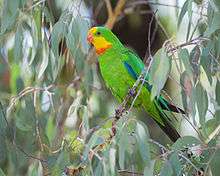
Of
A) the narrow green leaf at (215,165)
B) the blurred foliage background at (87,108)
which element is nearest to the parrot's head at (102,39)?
the blurred foliage background at (87,108)

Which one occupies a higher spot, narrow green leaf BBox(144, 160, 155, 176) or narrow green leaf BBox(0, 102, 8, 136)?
narrow green leaf BBox(0, 102, 8, 136)


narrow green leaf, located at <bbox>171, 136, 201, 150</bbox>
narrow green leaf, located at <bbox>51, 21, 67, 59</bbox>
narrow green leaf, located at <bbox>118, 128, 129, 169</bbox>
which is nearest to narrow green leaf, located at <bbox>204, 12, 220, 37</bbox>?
narrow green leaf, located at <bbox>171, 136, 201, 150</bbox>

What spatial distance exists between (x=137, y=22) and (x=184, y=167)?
299 centimetres

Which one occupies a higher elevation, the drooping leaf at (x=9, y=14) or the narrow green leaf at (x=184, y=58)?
the drooping leaf at (x=9, y=14)

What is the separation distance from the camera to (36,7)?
2.72m

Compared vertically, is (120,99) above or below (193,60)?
below

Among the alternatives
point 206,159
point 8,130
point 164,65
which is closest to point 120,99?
point 8,130

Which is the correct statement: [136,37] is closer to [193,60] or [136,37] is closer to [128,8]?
[128,8]

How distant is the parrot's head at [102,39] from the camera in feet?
10.1

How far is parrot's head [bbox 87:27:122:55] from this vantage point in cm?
307

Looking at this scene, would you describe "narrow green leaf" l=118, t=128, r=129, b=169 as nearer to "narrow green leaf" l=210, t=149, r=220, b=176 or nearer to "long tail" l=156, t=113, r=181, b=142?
"narrow green leaf" l=210, t=149, r=220, b=176

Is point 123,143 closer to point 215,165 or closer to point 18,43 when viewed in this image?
point 215,165

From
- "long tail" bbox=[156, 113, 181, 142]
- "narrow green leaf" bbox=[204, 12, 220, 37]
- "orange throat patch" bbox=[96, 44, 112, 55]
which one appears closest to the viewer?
"narrow green leaf" bbox=[204, 12, 220, 37]

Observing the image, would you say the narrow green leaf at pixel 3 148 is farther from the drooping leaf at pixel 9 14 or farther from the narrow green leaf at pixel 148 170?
the narrow green leaf at pixel 148 170
